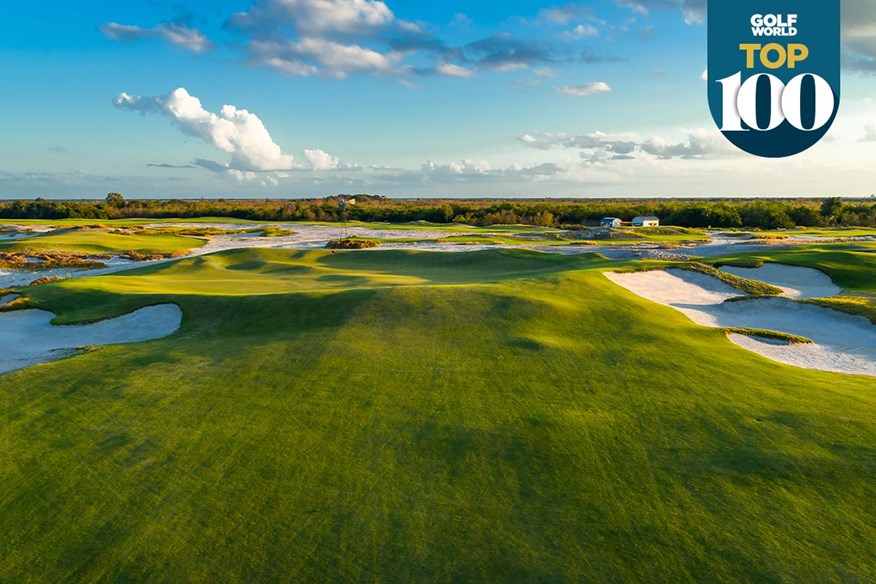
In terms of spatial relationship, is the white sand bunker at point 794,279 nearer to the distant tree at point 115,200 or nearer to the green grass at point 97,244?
the green grass at point 97,244

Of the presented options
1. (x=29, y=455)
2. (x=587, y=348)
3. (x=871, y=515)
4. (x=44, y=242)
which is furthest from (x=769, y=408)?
(x=44, y=242)

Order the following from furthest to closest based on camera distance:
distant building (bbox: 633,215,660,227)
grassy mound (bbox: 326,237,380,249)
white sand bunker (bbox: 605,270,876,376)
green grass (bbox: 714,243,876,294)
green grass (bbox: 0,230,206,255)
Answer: distant building (bbox: 633,215,660,227) < grassy mound (bbox: 326,237,380,249) < green grass (bbox: 0,230,206,255) < green grass (bbox: 714,243,876,294) < white sand bunker (bbox: 605,270,876,376)

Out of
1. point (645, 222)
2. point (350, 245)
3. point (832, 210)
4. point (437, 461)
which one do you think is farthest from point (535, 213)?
point (437, 461)

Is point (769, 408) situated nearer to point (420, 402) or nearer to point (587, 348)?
point (587, 348)

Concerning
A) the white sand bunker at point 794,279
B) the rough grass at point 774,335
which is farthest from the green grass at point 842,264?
the rough grass at point 774,335

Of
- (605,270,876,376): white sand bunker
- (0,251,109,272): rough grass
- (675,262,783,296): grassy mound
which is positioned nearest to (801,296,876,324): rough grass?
(605,270,876,376): white sand bunker

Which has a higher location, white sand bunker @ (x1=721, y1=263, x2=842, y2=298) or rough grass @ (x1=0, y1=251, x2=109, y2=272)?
rough grass @ (x1=0, y1=251, x2=109, y2=272)

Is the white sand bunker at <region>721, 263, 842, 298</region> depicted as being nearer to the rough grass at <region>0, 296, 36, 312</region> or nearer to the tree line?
the rough grass at <region>0, 296, 36, 312</region>
